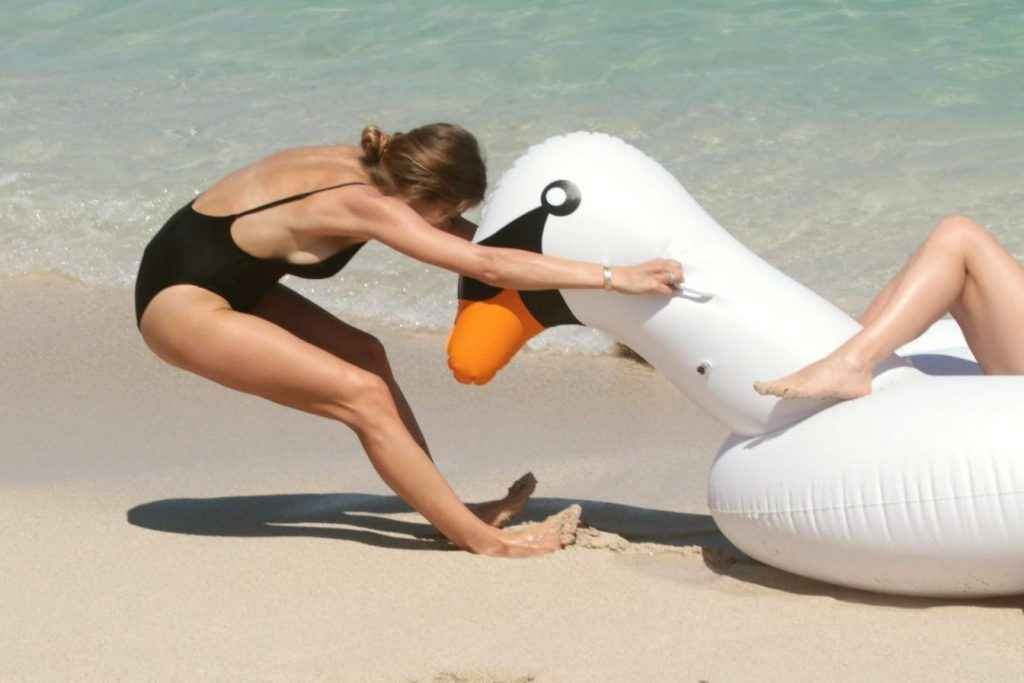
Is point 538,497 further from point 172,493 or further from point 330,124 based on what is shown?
point 330,124

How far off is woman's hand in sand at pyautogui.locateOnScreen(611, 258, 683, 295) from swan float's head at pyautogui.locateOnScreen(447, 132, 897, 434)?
1.6 inches

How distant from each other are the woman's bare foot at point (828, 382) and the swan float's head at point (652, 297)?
0.27ft

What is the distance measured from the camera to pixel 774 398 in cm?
406

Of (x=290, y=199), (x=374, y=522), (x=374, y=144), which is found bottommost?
(x=374, y=522)

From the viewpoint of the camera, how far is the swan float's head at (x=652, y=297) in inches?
160

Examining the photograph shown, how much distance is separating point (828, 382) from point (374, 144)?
4.08ft

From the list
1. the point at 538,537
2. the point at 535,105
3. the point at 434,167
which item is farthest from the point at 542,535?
the point at 535,105

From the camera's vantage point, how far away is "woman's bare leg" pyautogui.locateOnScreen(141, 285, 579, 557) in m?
4.24

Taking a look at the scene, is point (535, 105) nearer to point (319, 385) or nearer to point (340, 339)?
A: point (340, 339)

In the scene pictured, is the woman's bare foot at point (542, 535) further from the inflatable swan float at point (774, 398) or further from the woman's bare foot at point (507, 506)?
the inflatable swan float at point (774, 398)

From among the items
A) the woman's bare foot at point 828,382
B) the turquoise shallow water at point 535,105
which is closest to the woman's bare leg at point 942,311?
the woman's bare foot at point 828,382

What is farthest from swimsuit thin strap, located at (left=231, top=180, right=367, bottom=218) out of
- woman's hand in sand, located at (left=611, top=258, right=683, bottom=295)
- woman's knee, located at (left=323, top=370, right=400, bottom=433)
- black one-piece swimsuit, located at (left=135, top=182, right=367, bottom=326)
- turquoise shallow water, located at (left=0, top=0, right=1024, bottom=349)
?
turquoise shallow water, located at (left=0, top=0, right=1024, bottom=349)

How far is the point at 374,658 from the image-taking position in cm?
362

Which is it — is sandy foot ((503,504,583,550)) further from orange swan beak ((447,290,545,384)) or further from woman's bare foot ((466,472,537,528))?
orange swan beak ((447,290,545,384))
